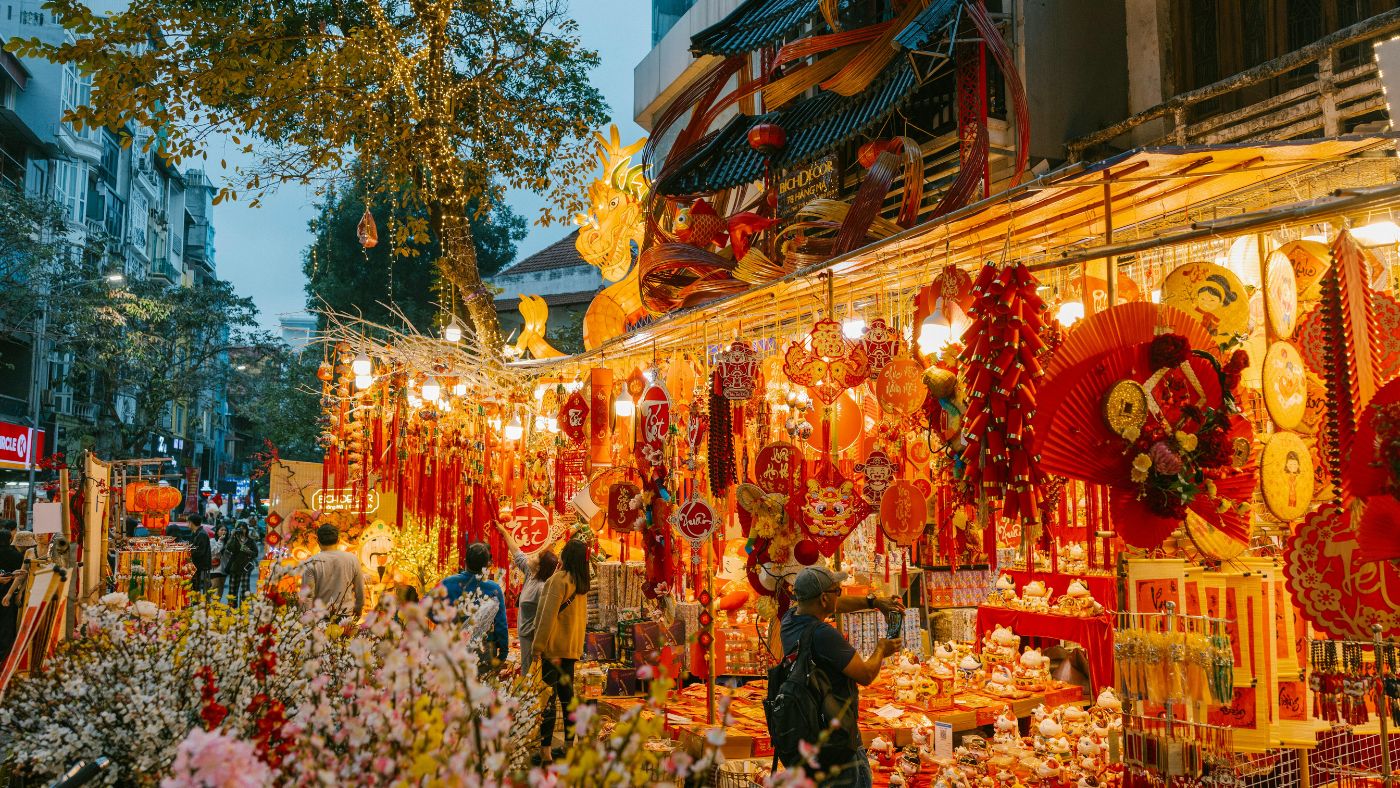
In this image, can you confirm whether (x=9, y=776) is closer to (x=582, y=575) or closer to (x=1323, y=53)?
(x=582, y=575)

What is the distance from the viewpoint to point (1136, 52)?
764 centimetres

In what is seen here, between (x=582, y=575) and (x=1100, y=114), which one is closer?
(x=582, y=575)

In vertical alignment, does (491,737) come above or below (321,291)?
below

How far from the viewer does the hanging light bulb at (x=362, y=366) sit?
8.74m

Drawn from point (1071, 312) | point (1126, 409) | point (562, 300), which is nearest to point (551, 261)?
point (562, 300)

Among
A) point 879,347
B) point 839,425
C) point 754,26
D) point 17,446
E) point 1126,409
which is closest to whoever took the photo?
point 1126,409

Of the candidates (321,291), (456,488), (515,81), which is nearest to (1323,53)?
(456,488)

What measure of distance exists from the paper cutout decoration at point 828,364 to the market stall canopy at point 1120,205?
35 centimetres

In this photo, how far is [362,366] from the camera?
877cm

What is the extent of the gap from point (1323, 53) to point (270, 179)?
10020 mm

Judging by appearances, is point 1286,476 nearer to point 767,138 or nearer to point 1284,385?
point 1284,385

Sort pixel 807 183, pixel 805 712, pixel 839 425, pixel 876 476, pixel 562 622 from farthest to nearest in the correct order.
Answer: pixel 807 183
pixel 562 622
pixel 839 425
pixel 876 476
pixel 805 712

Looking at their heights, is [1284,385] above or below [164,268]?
below

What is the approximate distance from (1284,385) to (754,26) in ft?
18.0
